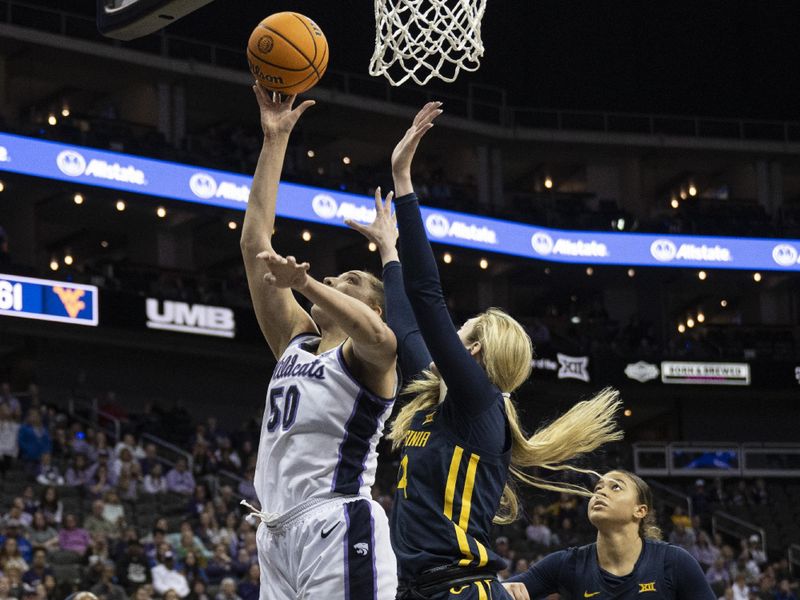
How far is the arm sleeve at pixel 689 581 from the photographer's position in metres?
5.08

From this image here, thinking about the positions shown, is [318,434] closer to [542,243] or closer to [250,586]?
[250,586]

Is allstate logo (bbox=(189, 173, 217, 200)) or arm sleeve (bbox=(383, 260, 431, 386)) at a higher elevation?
allstate logo (bbox=(189, 173, 217, 200))

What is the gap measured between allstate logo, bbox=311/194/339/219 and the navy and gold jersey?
→ 21.9 metres

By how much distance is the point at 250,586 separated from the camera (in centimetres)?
1338

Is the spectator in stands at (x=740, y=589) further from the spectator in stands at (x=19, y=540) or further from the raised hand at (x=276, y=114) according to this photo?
the raised hand at (x=276, y=114)

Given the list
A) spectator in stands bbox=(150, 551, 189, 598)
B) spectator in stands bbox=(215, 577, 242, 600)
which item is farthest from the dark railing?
spectator in stands bbox=(215, 577, 242, 600)

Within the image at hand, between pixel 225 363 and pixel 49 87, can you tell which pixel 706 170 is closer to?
pixel 225 363

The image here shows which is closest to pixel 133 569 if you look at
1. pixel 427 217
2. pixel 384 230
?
pixel 384 230

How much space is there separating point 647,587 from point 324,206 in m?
21.3

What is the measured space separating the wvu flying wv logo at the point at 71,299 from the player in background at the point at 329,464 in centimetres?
1839

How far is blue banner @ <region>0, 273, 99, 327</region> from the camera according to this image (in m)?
21.0

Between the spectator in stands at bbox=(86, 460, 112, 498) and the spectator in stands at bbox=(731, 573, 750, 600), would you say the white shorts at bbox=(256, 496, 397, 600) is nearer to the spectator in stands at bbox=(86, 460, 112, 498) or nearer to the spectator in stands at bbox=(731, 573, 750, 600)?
the spectator in stands at bbox=(86, 460, 112, 498)

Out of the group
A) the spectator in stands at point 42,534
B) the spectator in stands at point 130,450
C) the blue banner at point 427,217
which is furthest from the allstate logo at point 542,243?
the spectator in stands at point 42,534

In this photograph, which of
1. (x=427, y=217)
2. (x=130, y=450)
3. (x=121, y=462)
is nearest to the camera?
(x=121, y=462)
